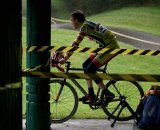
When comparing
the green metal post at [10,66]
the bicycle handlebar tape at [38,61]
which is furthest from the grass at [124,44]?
the green metal post at [10,66]

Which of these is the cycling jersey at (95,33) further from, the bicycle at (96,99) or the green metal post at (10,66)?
the green metal post at (10,66)

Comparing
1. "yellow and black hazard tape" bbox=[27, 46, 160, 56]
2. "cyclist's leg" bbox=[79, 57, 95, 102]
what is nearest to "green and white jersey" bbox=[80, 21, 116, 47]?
"cyclist's leg" bbox=[79, 57, 95, 102]

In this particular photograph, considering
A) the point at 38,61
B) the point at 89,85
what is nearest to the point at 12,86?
the point at 38,61

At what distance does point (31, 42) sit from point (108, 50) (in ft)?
3.77

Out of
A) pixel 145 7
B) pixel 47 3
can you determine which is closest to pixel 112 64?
pixel 47 3

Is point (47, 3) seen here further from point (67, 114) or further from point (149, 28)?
point (149, 28)

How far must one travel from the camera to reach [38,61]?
6707mm

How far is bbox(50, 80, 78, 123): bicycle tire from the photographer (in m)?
7.67

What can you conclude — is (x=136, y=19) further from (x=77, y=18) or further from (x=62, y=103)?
(x=77, y=18)

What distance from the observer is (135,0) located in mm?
36938

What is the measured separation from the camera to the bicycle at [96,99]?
764 cm

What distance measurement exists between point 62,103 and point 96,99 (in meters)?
1.05

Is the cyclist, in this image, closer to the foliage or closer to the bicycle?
the bicycle

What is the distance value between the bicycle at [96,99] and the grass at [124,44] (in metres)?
0.33
